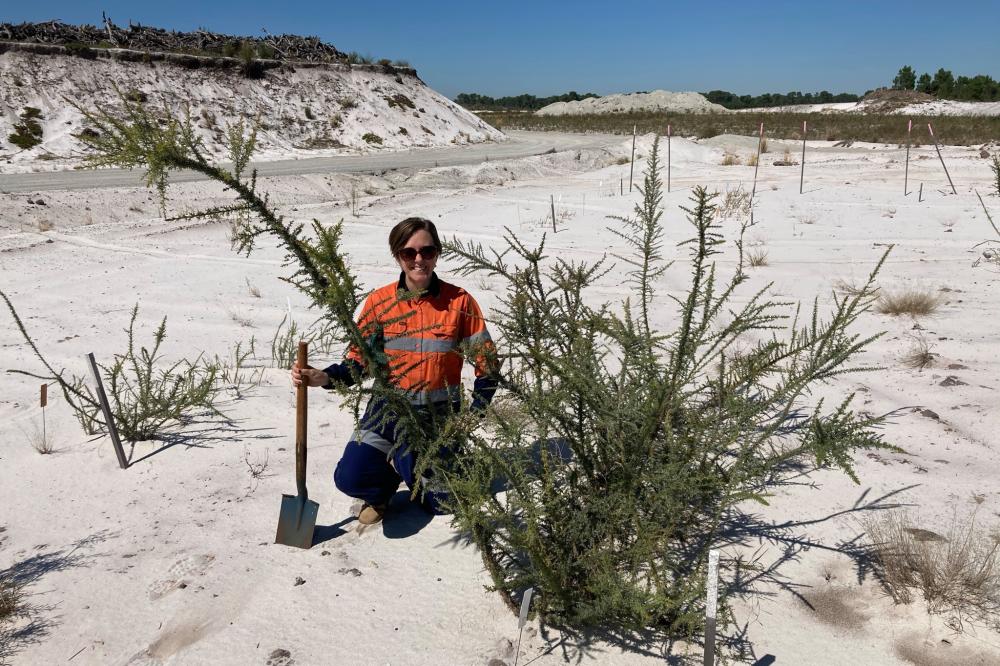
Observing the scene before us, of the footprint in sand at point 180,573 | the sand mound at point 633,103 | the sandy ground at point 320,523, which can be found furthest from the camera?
the sand mound at point 633,103

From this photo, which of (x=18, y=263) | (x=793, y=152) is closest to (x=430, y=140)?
(x=793, y=152)

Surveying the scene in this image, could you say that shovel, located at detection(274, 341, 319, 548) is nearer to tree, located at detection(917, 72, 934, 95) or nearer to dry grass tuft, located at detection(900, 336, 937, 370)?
dry grass tuft, located at detection(900, 336, 937, 370)

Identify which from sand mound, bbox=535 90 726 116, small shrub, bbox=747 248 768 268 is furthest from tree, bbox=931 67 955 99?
small shrub, bbox=747 248 768 268

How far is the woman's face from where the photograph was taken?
8.05ft

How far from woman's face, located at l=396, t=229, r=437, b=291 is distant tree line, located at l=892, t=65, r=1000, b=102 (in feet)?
161

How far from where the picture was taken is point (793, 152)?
56.4 feet

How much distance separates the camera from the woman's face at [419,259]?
245cm

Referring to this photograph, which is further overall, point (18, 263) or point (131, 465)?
point (18, 263)

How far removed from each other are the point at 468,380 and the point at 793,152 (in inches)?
633

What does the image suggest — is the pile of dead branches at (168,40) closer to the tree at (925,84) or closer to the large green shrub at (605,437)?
the large green shrub at (605,437)

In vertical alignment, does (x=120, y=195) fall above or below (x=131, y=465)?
above

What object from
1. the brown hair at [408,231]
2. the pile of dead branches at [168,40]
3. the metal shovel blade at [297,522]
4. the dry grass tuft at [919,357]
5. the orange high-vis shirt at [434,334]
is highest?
the pile of dead branches at [168,40]

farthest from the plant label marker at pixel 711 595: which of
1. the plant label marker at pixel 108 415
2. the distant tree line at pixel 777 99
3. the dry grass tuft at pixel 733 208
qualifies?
the distant tree line at pixel 777 99

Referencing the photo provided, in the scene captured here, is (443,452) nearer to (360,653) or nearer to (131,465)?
(360,653)
